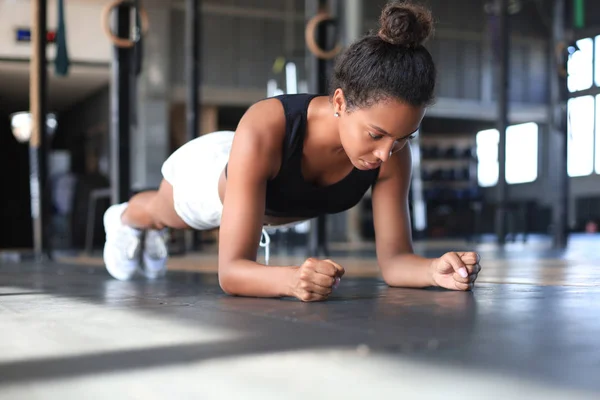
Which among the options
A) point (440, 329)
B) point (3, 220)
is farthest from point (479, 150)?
→ point (440, 329)

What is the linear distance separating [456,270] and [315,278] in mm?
356

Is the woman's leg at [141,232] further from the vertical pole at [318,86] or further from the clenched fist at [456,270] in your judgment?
the vertical pole at [318,86]

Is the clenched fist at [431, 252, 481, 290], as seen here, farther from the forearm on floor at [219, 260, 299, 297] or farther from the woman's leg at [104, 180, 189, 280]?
the woman's leg at [104, 180, 189, 280]

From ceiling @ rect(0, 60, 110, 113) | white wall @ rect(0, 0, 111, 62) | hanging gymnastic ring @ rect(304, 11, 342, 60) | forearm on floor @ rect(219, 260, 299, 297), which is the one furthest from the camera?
ceiling @ rect(0, 60, 110, 113)

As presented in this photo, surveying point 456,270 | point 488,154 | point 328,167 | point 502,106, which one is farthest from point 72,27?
point 456,270

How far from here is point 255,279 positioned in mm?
1355

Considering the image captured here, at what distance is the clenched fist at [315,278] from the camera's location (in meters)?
1.21

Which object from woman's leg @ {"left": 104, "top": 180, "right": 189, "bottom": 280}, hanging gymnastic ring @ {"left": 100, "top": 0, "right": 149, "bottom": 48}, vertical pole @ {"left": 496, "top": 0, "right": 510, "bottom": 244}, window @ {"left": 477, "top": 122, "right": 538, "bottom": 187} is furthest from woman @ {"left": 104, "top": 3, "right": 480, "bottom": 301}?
window @ {"left": 477, "top": 122, "right": 538, "bottom": 187}

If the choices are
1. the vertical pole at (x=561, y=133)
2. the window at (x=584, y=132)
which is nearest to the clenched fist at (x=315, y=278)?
the vertical pole at (x=561, y=133)

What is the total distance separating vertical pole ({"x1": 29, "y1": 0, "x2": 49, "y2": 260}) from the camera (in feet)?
12.3

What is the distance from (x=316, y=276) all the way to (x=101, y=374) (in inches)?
23.0

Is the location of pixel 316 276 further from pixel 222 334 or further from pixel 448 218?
pixel 448 218

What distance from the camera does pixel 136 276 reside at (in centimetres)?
222

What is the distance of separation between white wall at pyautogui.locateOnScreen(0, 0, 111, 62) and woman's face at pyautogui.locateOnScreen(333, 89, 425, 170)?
27.0 feet
